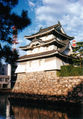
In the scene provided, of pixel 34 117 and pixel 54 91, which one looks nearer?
pixel 34 117

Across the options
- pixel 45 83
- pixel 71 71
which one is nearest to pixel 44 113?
pixel 45 83

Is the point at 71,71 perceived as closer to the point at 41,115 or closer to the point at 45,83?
the point at 45,83

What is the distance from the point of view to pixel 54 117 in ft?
29.4

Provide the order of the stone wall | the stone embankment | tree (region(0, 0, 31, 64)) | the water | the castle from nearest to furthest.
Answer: tree (region(0, 0, 31, 64)) → the water → the stone embankment → the stone wall → the castle

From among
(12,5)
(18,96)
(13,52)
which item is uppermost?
(12,5)

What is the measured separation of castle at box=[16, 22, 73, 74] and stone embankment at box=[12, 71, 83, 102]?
0.97 metres

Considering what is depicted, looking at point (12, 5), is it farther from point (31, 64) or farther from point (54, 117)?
point (31, 64)

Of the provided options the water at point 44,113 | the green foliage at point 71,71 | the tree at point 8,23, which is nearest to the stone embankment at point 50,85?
the green foliage at point 71,71

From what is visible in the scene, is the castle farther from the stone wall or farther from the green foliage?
the green foliage

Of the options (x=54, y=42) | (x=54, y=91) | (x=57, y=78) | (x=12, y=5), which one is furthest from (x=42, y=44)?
(x=12, y=5)

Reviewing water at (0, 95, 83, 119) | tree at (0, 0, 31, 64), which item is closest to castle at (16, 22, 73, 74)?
water at (0, 95, 83, 119)

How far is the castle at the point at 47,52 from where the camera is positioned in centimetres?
1852

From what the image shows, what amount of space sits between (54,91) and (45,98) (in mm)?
1692

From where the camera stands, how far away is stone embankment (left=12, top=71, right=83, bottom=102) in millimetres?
14805
